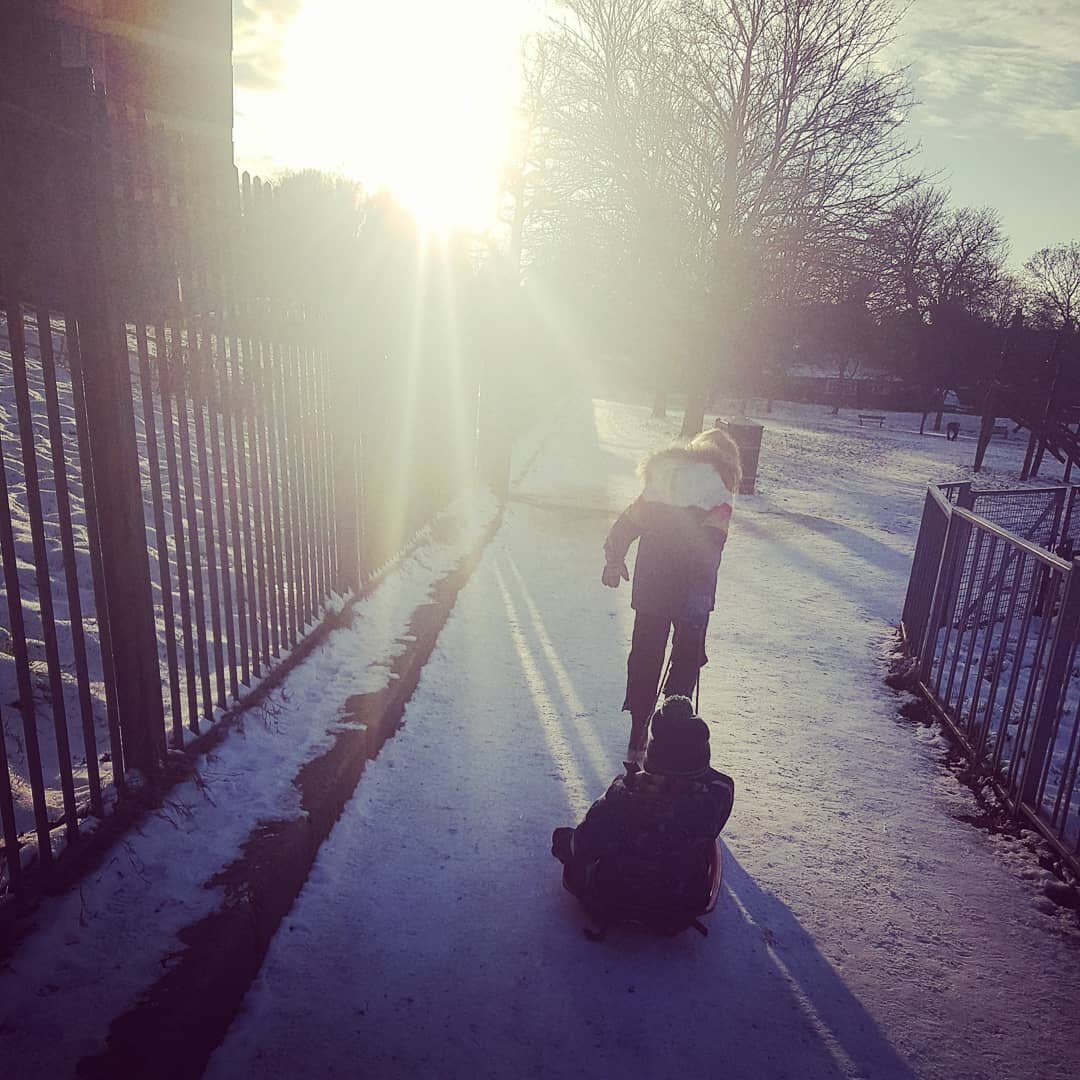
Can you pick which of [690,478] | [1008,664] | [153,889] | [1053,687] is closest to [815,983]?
[1053,687]

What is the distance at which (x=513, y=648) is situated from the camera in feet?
17.9

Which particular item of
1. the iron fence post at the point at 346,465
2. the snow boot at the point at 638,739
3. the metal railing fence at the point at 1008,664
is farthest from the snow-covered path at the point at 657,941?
the iron fence post at the point at 346,465

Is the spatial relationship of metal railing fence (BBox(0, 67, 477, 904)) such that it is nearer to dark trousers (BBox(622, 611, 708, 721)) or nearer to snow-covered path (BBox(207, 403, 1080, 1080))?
snow-covered path (BBox(207, 403, 1080, 1080))

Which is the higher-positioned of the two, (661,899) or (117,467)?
(117,467)

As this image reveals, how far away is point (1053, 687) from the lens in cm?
341

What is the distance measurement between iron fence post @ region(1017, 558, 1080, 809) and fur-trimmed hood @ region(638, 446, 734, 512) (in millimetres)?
1567

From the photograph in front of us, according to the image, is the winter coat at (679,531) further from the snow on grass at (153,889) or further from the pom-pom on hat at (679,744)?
the snow on grass at (153,889)

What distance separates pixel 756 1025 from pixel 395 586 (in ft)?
13.5

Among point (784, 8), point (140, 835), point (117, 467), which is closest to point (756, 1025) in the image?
point (140, 835)

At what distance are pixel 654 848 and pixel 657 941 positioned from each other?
402 millimetres

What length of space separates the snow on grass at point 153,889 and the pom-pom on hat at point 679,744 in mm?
1488

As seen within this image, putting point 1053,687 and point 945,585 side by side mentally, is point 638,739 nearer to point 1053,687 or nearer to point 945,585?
point 1053,687

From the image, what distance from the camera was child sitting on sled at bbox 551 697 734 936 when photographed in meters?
2.61

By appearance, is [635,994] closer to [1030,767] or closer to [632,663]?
[632,663]
